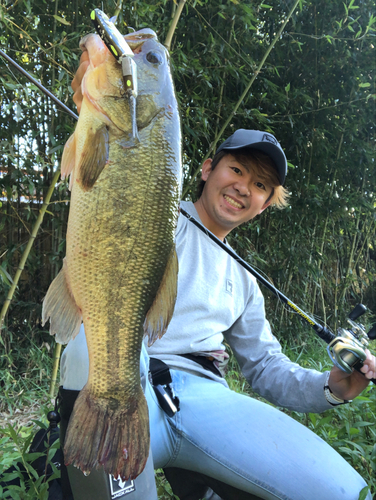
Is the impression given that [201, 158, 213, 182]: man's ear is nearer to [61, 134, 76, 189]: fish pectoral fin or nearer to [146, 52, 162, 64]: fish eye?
[146, 52, 162, 64]: fish eye

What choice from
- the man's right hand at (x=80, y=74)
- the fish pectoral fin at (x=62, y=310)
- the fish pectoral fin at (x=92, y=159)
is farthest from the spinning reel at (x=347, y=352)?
the man's right hand at (x=80, y=74)

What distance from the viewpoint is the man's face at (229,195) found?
199 centimetres

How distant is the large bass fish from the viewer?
965 millimetres

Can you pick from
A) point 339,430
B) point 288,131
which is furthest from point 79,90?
point 288,131

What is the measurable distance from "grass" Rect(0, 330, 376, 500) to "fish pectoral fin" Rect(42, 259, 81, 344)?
0.62 metres

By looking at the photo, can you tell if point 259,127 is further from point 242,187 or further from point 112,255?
point 112,255

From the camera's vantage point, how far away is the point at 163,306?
3.45ft

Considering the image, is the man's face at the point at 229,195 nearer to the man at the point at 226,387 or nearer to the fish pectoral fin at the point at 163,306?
the man at the point at 226,387

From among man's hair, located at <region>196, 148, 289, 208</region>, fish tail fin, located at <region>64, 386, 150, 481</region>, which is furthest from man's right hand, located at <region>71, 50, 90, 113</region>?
man's hair, located at <region>196, 148, 289, 208</region>

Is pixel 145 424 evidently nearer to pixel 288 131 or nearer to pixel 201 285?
pixel 201 285

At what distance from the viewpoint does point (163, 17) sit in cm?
294

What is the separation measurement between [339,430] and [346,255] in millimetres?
3466

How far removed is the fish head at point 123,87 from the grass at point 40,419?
3.61ft

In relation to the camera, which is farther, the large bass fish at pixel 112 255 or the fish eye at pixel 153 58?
the fish eye at pixel 153 58
